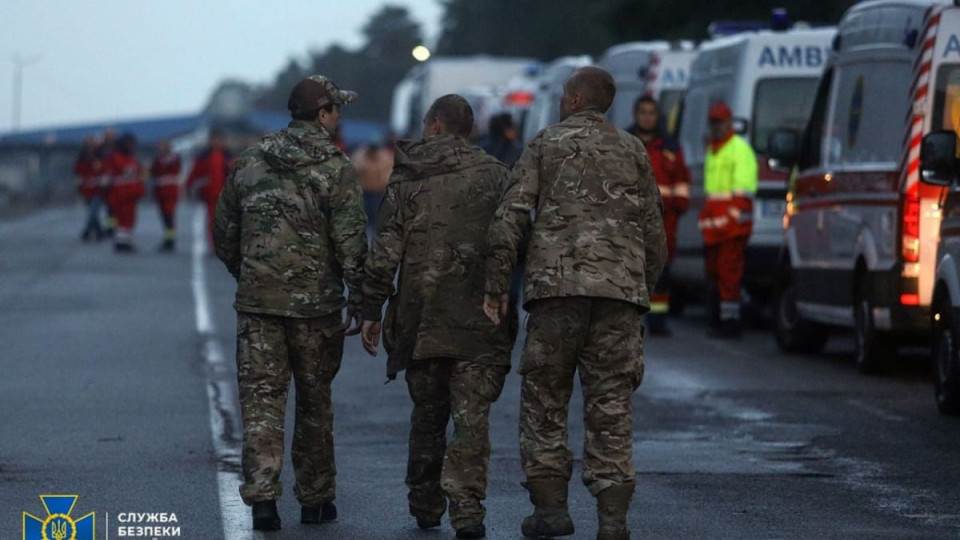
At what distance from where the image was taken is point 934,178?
12.5m

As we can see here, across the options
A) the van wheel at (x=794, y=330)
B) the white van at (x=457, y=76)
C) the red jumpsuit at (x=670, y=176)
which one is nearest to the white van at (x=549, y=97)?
the red jumpsuit at (x=670, y=176)

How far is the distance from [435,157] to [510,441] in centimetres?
321

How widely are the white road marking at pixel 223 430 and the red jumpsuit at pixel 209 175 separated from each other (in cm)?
934

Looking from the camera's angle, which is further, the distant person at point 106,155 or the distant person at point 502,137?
the distant person at point 106,155

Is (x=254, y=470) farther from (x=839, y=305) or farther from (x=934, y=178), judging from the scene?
(x=839, y=305)

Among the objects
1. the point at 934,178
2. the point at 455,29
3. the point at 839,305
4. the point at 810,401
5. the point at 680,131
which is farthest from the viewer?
the point at 455,29

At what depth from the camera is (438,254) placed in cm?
830

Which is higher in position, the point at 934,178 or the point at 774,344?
the point at 934,178

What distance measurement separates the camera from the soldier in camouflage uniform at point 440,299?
8234mm

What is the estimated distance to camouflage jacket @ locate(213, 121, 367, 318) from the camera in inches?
332

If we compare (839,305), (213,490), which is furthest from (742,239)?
(213,490)

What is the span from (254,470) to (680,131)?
14.1m

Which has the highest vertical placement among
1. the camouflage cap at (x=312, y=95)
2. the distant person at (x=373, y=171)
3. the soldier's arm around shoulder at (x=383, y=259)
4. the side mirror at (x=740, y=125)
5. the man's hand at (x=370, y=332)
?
the camouflage cap at (x=312, y=95)

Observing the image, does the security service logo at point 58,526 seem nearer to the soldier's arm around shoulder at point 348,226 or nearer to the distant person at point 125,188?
the soldier's arm around shoulder at point 348,226
